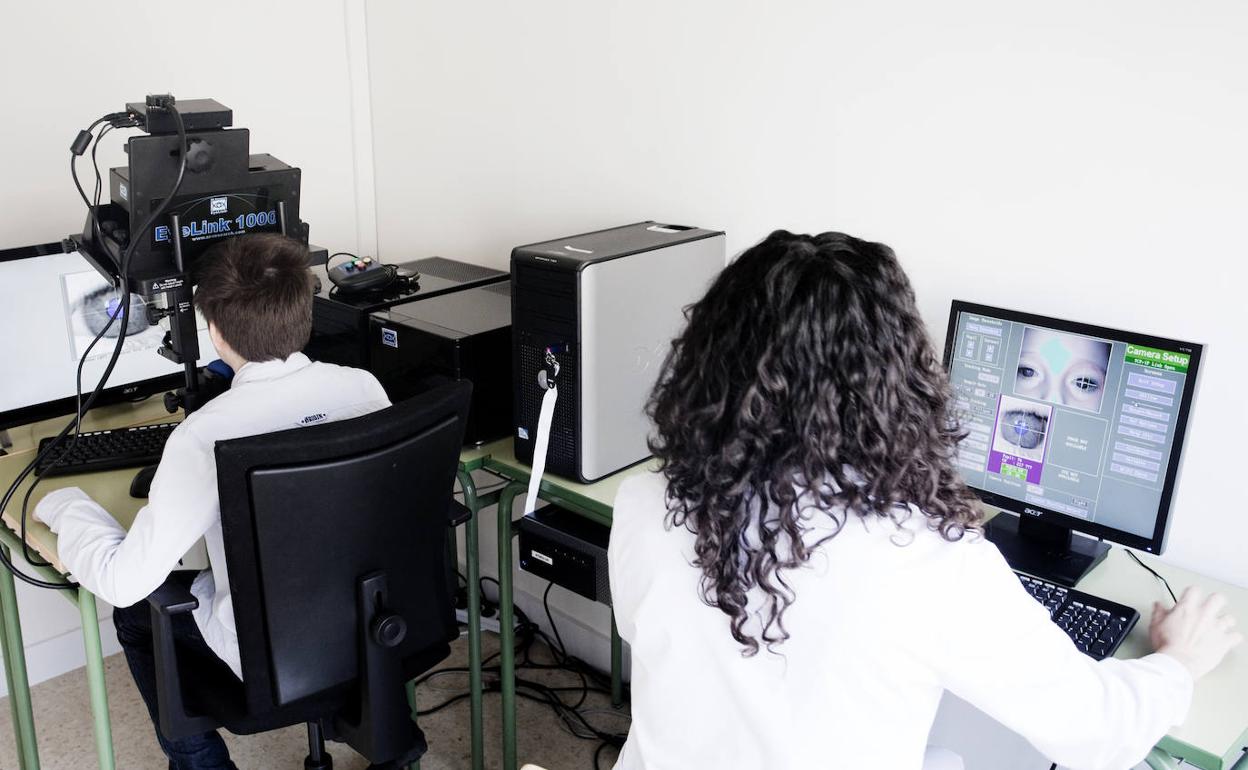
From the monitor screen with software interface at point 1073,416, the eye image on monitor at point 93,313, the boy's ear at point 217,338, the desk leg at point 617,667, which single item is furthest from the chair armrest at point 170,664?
the monitor screen with software interface at point 1073,416

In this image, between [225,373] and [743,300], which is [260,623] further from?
[743,300]

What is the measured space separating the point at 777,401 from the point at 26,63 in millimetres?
2061

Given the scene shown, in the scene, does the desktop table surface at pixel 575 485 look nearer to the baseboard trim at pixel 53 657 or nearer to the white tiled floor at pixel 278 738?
the white tiled floor at pixel 278 738

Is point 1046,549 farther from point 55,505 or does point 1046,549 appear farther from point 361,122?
point 361,122

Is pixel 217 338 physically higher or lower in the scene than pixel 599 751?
higher

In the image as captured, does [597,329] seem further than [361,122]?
No

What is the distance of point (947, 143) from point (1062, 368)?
1.54 feet

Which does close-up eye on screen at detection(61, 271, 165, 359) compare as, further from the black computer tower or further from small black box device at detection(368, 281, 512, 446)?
the black computer tower

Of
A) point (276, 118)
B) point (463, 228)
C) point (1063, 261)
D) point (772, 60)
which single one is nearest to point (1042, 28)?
point (1063, 261)

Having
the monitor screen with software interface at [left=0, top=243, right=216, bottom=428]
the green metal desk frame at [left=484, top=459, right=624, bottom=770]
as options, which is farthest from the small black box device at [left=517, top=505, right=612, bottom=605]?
the monitor screen with software interface at [left=0, top=243, right=216, bottom=428]

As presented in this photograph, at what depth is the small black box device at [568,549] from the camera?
1879mm

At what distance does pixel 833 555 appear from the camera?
1043mm

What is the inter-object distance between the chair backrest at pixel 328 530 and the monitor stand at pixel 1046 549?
93 centimetres

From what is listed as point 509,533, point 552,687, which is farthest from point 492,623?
point 509,533
